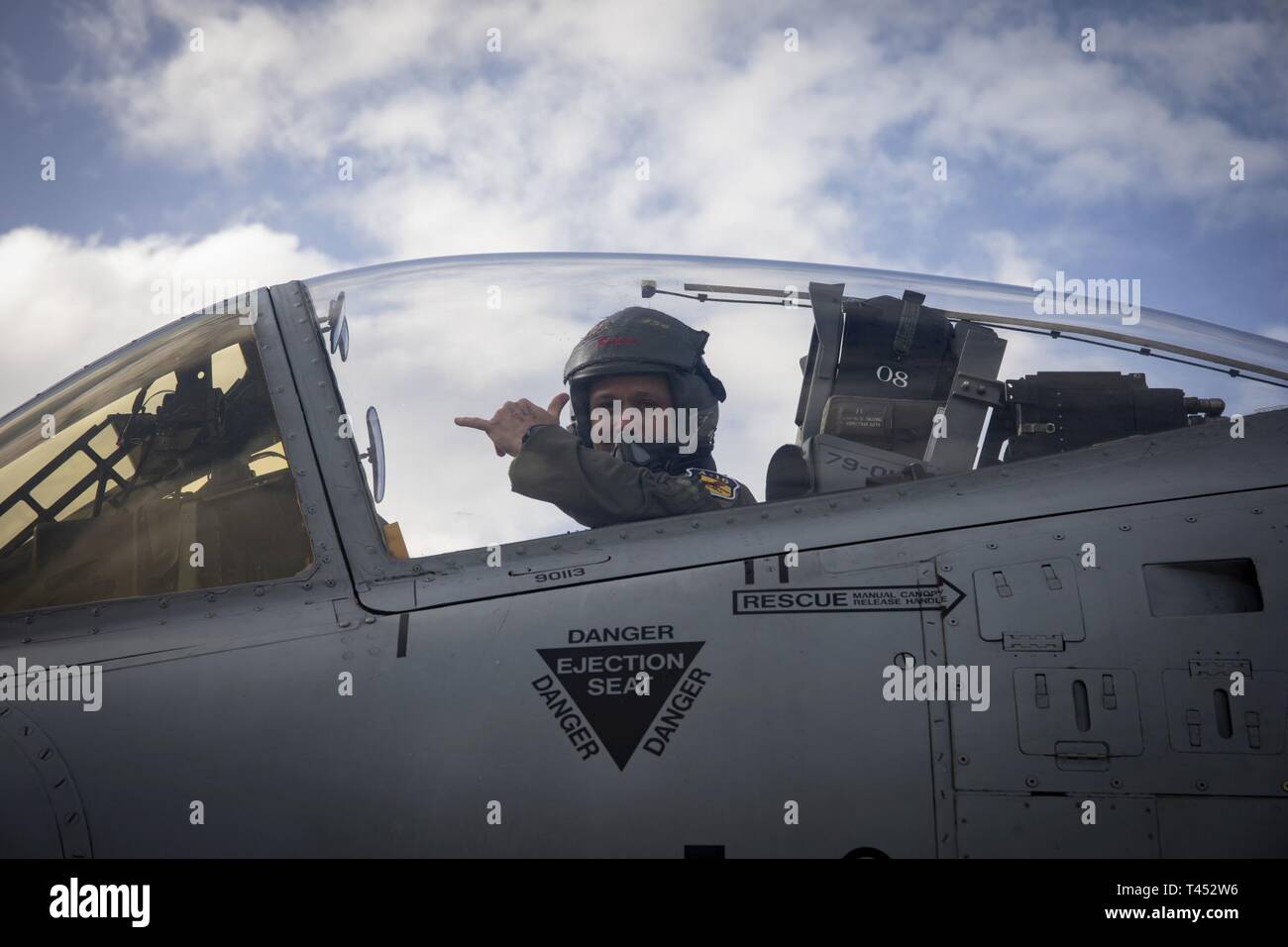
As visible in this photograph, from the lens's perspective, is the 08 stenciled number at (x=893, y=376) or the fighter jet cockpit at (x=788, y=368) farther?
the 08 stenciled number at (x=893, y=376)

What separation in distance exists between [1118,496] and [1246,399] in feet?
2.72

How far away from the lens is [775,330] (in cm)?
363

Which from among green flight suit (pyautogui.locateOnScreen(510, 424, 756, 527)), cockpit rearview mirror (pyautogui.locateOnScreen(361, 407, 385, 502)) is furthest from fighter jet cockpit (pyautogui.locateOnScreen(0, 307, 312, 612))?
green flight suit (pyautogui.locateOnScreen(510, 424, 756, 527))

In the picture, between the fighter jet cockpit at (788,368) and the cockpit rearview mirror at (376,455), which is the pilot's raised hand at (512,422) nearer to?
the fighter jet cockpit at (788,368)

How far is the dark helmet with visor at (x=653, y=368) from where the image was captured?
342 cm

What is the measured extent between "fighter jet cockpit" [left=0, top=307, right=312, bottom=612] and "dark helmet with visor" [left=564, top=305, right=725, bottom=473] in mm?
984

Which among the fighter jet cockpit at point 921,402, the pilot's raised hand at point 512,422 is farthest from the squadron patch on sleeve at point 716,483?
the pilot's raised hand at point 512,422

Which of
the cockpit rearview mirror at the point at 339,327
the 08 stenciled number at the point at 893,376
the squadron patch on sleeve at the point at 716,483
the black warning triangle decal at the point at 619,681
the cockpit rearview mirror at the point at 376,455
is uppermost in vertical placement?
the cockpit rearview mirror at the point at 339,327

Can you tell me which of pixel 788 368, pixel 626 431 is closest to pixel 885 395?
pixel 788 368

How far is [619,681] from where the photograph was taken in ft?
9.12

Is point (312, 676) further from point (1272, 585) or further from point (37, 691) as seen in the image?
point (1272, 585)

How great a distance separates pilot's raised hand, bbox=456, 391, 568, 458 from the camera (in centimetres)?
330

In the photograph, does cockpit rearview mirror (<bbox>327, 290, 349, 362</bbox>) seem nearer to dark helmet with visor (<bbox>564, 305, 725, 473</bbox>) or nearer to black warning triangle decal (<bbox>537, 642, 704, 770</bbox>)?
dark helmet with visor (<bbox>564, 305, 725, 473</bbox>)
